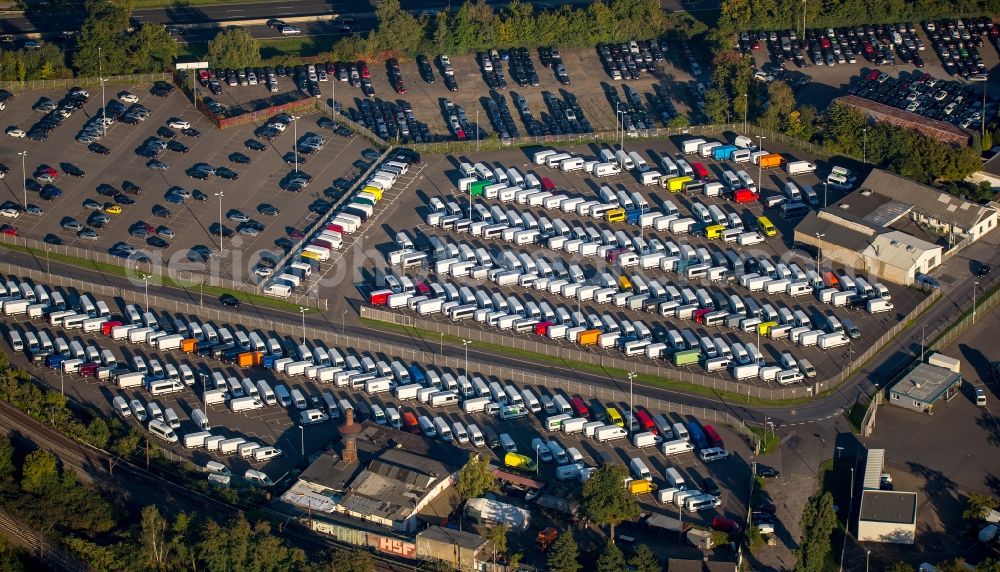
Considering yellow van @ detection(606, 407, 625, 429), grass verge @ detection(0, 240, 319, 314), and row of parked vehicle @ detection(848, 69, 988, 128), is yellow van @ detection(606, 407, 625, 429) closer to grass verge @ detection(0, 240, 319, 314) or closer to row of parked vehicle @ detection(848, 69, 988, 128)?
grass verge @ detection(0, 240, 319, 314)

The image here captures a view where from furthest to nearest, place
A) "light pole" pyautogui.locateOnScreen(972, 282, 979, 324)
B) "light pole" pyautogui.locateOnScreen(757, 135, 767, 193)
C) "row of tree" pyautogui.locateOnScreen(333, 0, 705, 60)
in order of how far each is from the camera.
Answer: "row of tree" pyautogui.locateOnScreen(333, 0, 705, 60)
"light pole" pyautogui.locateOnScreen(757, 135, 767, 193)
"light pole" pyautogui.locateOnScreen(972, 282, 979, 324)

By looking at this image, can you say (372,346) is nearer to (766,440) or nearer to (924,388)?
(766,440)

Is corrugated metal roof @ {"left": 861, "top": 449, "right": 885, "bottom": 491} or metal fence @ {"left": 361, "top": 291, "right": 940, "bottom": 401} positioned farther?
metal fence @ {"left": 361, "top": 291, "right": 940, "bottom": 401}

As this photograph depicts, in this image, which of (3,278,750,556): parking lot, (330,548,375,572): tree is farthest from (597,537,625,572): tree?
(330,548,375,572): tree

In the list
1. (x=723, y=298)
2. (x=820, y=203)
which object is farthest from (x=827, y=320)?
(x=820, y=203)

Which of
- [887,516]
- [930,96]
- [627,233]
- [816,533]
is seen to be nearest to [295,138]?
[627,233]

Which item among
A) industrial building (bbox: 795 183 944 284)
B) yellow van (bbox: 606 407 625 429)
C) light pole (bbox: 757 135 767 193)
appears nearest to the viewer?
yellow van (bbox: 606 407 625 429)
